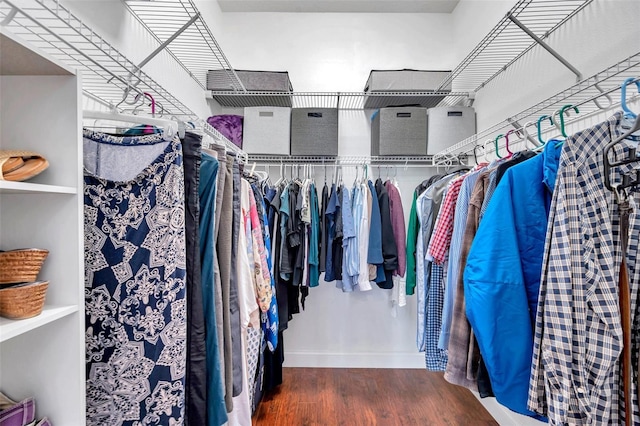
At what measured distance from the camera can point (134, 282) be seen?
0.81 m

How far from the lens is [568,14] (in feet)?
4.83

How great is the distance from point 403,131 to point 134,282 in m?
2.03

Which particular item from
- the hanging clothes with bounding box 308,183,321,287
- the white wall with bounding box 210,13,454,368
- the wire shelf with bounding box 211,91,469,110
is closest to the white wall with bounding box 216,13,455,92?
the white wall with bounding box 210,13,454,368

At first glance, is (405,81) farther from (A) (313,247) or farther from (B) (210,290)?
(B) (210,290)

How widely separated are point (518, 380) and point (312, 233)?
53.6 inches

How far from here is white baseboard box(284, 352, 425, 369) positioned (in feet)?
8.27

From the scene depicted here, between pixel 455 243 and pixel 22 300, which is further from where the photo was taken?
pixel 455 243

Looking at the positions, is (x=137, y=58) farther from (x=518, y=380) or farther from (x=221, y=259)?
(x=518, y=380)

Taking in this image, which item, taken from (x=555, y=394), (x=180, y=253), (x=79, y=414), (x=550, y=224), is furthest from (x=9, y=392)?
(x=550, y=224)

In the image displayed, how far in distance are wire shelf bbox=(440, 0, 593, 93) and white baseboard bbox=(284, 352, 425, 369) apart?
86.7 inches

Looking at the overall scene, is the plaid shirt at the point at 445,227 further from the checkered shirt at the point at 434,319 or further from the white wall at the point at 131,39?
the white wall at the point at 131,39

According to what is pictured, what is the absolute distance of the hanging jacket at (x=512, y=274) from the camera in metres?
0.89

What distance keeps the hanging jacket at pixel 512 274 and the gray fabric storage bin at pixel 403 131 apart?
137 cm

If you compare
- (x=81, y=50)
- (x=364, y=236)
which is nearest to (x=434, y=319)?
(x=364, y=236)
